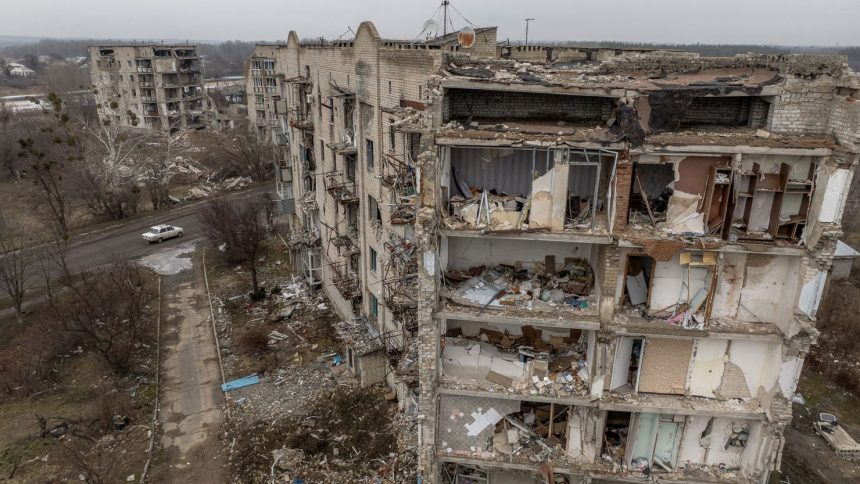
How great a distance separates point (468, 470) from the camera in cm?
1638

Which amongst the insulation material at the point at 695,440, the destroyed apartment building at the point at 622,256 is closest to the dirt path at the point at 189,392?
the destroyed apartment building at the point at 622,256

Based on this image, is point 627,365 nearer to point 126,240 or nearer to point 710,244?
point 710,244

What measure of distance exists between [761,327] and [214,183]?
2346 inches

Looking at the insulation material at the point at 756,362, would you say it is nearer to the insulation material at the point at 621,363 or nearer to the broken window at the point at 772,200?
the insulation material at the point at 621,363

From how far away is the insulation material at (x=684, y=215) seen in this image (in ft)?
40.2

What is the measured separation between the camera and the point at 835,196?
1122cm

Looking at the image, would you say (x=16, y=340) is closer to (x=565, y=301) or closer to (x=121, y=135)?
(x=565, y=301)

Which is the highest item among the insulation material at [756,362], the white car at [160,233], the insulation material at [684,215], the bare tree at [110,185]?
the insulation material at [684,215]

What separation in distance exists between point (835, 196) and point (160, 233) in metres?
44.6

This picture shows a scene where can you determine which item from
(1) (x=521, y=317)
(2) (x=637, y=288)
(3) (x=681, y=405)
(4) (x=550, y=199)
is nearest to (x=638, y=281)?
(2) (x=637, y=288)

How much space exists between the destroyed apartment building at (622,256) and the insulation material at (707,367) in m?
0.05

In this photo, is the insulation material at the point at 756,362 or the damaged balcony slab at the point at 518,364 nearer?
the insulation material at the point at 756,362

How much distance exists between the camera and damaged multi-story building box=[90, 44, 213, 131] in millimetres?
73750

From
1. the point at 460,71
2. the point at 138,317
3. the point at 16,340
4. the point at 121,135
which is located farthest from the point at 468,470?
the point at 121,135
